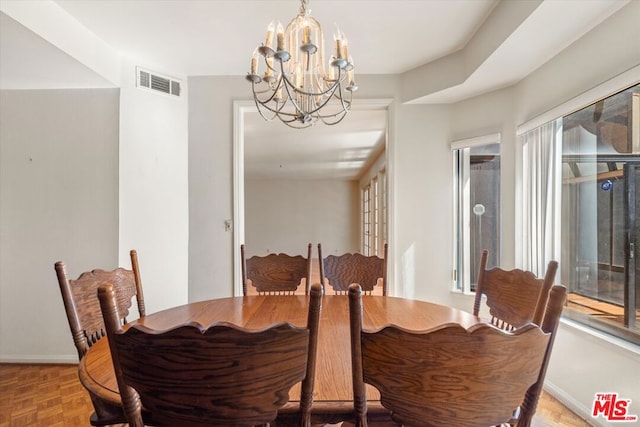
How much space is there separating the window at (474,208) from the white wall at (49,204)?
10.1 ft

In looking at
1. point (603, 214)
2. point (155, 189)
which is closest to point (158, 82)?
point (155, 189)

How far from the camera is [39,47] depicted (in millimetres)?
2066

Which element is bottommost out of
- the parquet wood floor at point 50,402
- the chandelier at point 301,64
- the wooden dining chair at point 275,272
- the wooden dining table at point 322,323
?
the parquet wood floor at point 50,402

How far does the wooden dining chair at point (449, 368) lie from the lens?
68 cm

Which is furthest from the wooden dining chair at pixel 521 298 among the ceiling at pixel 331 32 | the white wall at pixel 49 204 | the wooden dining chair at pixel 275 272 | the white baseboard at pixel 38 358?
the white baseboard at pixel 38 358

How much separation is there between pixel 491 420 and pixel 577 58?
2359mm

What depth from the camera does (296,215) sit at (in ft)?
31.9

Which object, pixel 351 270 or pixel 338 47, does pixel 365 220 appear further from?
pixel 338 47

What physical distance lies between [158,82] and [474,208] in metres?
3.15

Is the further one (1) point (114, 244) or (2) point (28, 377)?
(1) point (114, 244)

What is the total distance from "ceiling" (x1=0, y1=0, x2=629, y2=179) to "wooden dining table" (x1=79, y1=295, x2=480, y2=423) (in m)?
1.77

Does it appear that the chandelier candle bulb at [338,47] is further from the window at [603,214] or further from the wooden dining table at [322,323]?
the window at [603,214]

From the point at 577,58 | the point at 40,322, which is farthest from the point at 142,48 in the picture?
the point at 577,58

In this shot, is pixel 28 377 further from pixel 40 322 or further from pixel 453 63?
pixel 453 63
